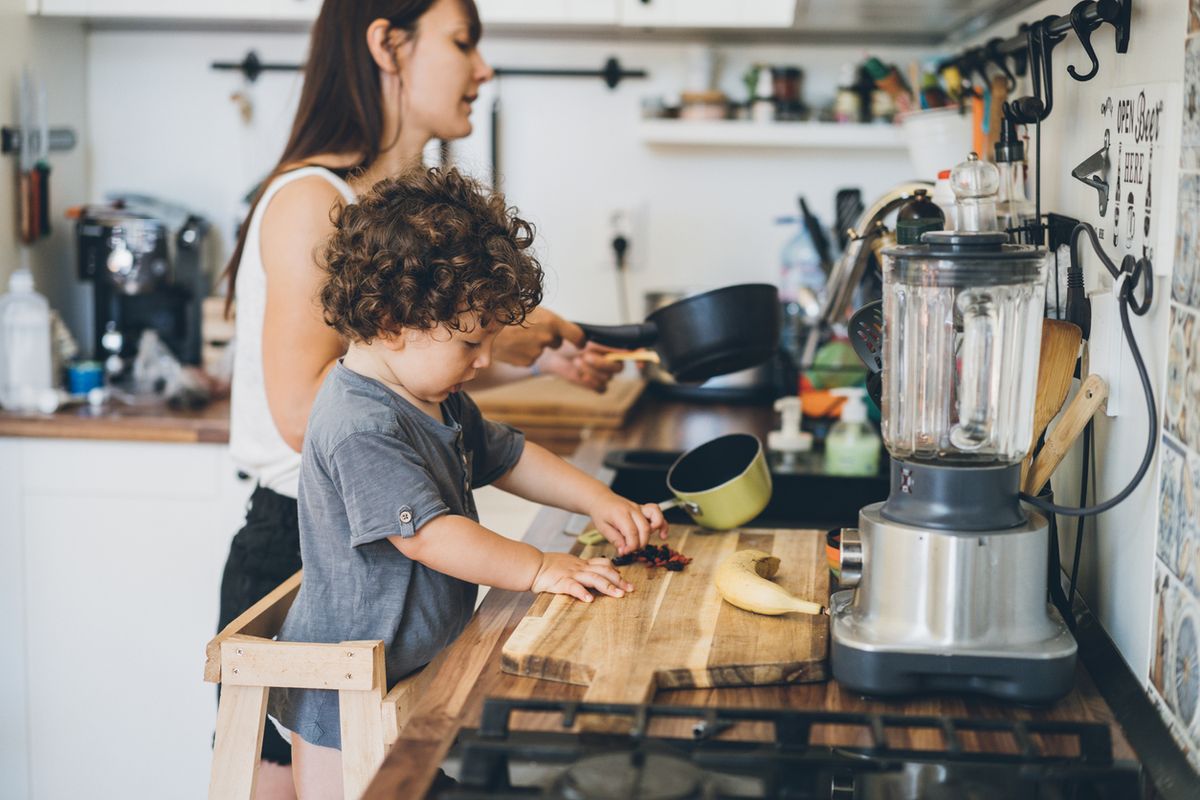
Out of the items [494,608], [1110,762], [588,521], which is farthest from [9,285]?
[1110,762]

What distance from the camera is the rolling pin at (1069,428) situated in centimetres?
111

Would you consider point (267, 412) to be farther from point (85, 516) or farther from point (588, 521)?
point (85, 516)

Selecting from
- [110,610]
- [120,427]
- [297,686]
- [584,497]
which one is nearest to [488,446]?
[584,497]

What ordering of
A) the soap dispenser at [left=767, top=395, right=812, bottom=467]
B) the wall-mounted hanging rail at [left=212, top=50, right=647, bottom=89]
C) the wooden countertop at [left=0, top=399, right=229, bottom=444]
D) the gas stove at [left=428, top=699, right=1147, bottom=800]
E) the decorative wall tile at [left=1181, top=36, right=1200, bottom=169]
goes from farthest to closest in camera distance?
the wall-mounted hanging rail at [left=212, top=50, right=647, bottom=89] < the wooden countertop at [left=0, top=399, right=229, bottom=444] < the soap dispenser at [left=767, top=395, right=812, bottom=467] < the decorative wall tile at [left=1181, top=36, right=1200, bottom=169] < the gas stove at [left=428, top=699, right=1147, bottom=800]

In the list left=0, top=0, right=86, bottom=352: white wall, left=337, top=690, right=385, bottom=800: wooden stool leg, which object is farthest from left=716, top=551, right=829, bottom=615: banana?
left=0, top=0, right=86, bottom=352: white wall

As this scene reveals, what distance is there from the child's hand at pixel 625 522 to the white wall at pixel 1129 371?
1.39 feet

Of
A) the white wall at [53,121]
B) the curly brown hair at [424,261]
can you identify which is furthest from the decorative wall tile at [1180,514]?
the white wall at [53,121]

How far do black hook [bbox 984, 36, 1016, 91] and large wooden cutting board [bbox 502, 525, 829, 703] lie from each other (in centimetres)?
74

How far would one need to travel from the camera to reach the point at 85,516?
7.88 ft

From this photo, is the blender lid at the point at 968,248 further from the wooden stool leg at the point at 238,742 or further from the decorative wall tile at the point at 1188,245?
the wooden stool leg at the point at 238,742

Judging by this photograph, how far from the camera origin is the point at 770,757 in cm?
82

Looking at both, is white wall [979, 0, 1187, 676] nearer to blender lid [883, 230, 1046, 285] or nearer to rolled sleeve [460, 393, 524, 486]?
blender lid [883, 230, 1046, 285]

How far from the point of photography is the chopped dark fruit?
1.28 metres

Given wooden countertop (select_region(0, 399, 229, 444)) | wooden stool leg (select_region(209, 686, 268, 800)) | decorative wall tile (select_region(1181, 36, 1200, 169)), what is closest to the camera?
decorative wall tile (select_region(1181, 36, 1200, 169))
